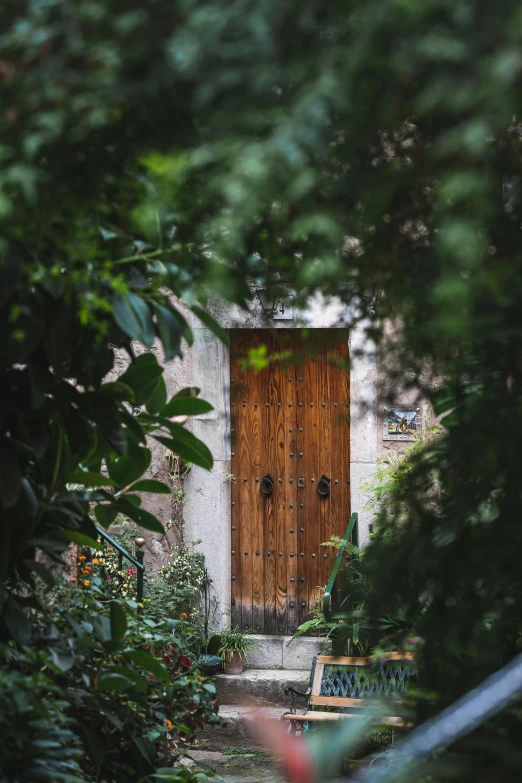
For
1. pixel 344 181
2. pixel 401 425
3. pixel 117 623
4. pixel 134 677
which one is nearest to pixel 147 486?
pixel 117 623

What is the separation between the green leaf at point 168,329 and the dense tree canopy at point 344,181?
0.28m

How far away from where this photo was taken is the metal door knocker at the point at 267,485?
6328 millimetres

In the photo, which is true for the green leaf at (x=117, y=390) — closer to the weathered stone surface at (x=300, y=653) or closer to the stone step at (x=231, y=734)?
the stone step at (x=231, y=734)

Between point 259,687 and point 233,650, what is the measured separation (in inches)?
13.0

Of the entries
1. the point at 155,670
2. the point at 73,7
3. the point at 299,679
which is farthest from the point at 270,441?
the point at 73,7

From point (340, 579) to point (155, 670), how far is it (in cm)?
315

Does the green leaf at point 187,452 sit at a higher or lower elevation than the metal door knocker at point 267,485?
higher

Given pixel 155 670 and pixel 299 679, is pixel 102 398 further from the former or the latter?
pixel 299 679

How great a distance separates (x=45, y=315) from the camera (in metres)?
1.80

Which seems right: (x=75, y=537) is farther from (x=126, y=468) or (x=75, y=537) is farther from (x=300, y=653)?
(x=300, y=653)

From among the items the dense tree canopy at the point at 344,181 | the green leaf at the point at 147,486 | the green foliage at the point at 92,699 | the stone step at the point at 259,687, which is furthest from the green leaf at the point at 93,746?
the stone step at the point at 259,687

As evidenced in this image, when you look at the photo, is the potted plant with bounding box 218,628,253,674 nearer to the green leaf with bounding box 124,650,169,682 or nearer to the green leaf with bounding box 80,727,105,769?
the green leaf with bounding box 124,650,169,682

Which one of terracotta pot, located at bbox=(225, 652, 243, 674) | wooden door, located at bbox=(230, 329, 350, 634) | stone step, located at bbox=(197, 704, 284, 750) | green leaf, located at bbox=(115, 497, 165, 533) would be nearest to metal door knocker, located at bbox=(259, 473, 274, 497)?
wooden door, located at bbox=(230, 329, 350, 634)

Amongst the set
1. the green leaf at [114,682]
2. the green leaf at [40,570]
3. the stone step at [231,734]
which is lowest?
the stone step at [231,734]
